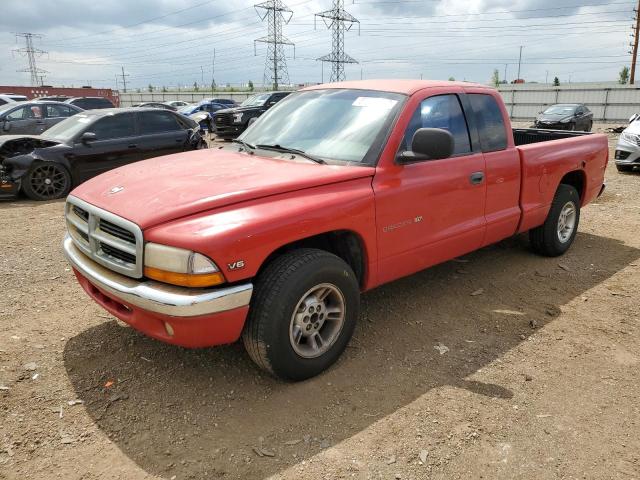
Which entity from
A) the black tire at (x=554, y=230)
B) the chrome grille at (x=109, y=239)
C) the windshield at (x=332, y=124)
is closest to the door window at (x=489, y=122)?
the windshield at (x=332, y=124)

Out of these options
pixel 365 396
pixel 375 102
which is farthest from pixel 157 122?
pixel 365 396

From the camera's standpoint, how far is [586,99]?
31.7 meters

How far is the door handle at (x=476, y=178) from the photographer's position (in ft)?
13.1

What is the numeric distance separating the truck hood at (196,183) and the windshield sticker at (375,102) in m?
0.62

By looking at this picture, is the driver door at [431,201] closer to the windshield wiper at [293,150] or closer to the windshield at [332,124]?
the windshield at [332,124]

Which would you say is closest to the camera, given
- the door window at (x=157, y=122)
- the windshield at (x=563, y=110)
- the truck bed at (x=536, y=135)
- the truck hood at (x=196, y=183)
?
the truck hood at (x=196, y=183)

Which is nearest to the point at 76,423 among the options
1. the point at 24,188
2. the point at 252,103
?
the point at 24,188

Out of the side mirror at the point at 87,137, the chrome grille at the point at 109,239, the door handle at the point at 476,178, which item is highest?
the side mirror at the point at 87,137

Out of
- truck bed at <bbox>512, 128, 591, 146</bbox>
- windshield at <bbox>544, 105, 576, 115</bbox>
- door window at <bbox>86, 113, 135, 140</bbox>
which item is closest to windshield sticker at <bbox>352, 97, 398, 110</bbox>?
truck bed at <bbox>512, 128, 591, 146</bbox>

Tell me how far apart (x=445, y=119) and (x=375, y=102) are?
0.65 metres

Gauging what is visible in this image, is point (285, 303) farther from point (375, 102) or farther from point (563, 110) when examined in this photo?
point (563, 110)

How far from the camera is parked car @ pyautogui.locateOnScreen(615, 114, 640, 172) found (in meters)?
10.8

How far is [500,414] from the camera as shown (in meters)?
2.88

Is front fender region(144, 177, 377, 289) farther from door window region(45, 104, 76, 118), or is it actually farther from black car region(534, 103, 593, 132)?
black car region(534, 103, 593, 132)
